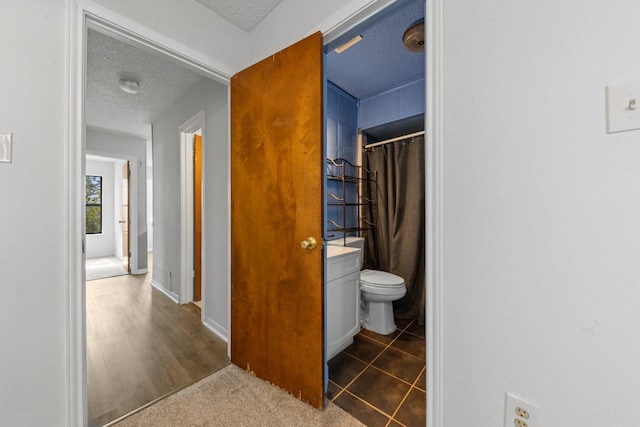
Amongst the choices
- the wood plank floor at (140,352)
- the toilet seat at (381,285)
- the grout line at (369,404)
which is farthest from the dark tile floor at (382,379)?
the wood plank floor at (140,352)

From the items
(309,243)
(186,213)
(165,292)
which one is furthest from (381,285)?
(165,292)

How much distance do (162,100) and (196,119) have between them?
0.83 metres

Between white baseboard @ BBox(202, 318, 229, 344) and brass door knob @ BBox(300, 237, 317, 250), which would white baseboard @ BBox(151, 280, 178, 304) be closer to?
white baseboard @ BBox(202, 318, 229, 344)

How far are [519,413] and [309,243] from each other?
3.28ft

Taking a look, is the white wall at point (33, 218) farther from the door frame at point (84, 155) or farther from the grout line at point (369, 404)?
the grout line at point (369, 404)

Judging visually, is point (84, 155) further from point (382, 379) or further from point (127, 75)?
point (382, 379)

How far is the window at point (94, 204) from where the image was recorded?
18.6 feet

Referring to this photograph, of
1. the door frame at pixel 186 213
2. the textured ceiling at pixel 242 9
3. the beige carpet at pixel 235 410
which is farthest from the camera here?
the door frame at pixel 186 213

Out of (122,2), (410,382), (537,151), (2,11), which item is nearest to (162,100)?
(122,2)

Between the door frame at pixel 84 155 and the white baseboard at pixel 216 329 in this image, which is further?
the white baseboard at pixel 216 329

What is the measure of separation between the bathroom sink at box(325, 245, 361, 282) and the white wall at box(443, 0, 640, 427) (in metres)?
0.83

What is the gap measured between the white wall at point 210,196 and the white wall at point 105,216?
4366 mm

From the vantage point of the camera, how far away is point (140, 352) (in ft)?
6.10

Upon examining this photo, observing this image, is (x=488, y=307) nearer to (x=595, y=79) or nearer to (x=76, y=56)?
(x=595, y=79)
